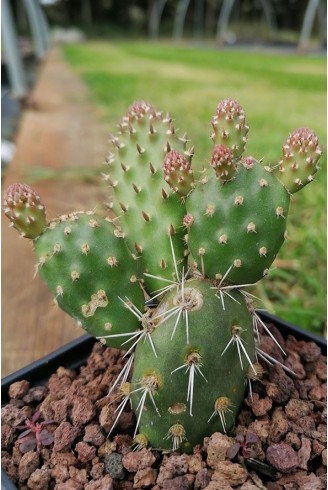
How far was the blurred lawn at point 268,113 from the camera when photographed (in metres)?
1.70

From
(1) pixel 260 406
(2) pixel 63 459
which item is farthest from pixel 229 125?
(2) pixel 63 459

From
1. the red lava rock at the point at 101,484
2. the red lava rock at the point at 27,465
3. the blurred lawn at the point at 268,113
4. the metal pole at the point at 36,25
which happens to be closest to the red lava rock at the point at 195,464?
the red lava rock at the point at 101,484

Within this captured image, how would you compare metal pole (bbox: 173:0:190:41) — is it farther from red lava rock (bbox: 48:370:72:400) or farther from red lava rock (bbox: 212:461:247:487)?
Answer: red lava rock (bbox: 212:461:247:487)

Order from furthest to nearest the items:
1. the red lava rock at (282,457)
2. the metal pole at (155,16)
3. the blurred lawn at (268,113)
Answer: the metal pole at (155,16)
the blurred lawn at (268,113)
the red lava rock at (282,457)

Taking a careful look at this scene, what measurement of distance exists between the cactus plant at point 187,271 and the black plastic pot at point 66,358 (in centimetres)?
18

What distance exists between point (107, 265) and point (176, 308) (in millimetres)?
110

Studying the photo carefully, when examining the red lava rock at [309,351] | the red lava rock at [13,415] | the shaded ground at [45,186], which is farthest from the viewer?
the shaded ground at [45,186]

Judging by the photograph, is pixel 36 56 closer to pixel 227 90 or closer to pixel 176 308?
pixel 227 90

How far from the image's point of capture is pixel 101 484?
28.5 inches

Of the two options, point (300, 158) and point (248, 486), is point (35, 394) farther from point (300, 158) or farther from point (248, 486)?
point (300, 158)

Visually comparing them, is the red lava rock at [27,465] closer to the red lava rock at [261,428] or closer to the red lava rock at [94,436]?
the red lava rock at [94,436]

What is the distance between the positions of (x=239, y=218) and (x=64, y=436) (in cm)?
40

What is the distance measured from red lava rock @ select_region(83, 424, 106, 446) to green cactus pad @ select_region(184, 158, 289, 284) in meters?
0.30

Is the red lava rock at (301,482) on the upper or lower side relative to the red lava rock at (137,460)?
upper
